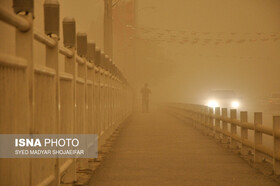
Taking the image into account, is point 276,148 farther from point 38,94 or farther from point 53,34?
point 38,94

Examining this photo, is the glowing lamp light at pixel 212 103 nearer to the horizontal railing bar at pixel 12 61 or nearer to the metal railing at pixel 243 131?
the metal railing at pixel 243 131

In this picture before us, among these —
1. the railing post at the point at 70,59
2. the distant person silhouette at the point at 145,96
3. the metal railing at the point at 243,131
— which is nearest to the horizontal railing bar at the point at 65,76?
the railing post at the point at 70,59

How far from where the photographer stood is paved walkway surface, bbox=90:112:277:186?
752 cm

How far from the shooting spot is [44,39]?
505 cm

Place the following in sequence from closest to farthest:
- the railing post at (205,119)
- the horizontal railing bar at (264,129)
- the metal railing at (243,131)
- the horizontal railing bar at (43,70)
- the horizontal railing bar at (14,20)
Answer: the horizontal railing bar at (14,20), the horizontal railing bar at (43,70), the metal railing at (243,131), the horizontal railing bar at (264,129), the railing post at (205,119)

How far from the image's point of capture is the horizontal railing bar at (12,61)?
11.7ft

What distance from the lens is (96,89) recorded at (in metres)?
10.7

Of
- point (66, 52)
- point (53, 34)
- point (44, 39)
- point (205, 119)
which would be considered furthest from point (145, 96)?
point (44, 39)

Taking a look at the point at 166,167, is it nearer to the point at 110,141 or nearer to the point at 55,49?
the point at 55,49

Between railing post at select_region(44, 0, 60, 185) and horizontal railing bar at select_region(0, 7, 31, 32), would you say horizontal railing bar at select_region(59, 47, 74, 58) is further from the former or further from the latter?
horizontal railing bar at select_region(0, 7, 31, 32)

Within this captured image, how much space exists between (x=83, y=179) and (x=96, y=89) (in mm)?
3555

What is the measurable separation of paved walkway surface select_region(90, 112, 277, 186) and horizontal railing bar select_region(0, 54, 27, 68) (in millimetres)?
3512

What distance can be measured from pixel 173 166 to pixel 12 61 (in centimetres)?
557

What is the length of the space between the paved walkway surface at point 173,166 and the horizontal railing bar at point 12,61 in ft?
11.5
